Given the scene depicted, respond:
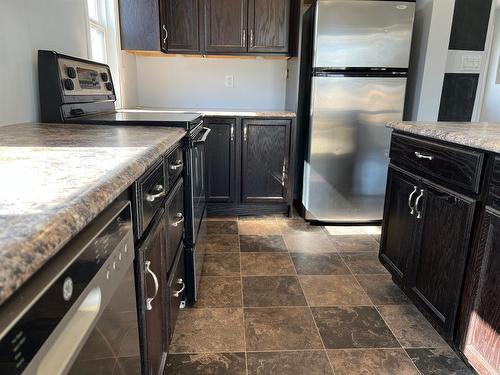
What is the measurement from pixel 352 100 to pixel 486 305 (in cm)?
185

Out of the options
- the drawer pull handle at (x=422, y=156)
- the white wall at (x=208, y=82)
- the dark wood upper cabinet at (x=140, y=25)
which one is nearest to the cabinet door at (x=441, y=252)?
the drawer pull handle at (x=422, y=156)

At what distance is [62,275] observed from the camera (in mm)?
499

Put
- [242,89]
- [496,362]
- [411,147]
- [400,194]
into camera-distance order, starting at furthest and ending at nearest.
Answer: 1. [242,89]
2. [400,194]
3. [411,147]
4. [496,362]

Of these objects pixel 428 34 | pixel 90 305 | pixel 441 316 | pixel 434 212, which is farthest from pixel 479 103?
pixel 90 305

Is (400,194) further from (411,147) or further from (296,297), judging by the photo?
(296,297)

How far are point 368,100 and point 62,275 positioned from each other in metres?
2.68

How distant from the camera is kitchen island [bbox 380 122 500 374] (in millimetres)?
1250

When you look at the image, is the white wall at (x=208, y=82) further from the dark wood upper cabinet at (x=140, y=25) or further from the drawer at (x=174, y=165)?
the drawer at (x=174, y=165)

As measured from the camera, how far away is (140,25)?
9.36ft

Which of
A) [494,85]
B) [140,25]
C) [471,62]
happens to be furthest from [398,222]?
[494,85]

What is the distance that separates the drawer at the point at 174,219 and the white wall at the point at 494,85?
→ 5.43 metres

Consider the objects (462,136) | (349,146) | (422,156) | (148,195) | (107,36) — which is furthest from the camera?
(349,146)

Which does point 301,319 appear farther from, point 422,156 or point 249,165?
point 249,165

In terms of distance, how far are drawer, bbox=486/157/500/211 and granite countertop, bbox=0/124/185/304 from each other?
3.52 feet
